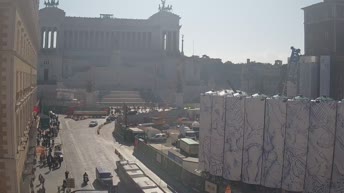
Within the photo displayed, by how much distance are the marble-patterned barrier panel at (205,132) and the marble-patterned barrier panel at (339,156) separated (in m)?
8.58

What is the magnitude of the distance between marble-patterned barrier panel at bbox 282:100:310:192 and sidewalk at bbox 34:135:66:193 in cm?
1482

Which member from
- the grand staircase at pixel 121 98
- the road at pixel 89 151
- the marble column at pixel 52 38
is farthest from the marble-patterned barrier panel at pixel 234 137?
the marble column at pixel 52 38

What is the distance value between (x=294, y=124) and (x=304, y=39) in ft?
103

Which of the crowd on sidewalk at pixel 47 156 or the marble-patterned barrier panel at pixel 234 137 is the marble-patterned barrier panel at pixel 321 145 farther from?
the crowd on sidewalk at pixel 47 156

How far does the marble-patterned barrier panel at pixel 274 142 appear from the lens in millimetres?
25141

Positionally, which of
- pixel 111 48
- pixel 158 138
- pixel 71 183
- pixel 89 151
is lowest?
pixel 89 151

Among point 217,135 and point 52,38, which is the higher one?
point 52,38

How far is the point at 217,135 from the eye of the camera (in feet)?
94.5

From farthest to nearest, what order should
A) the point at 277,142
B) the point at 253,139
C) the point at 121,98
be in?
the point at 121,98 → the point at 253,139 → the point at 277,142

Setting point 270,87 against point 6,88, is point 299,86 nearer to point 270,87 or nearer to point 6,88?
point 6,88

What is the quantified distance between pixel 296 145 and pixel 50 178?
17.9 m

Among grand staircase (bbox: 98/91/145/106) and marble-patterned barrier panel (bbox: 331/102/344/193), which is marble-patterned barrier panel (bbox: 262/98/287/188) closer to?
marble-patterned barrier panel (bbox: 331/102/344/193)

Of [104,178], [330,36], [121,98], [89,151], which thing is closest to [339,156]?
[104,178]

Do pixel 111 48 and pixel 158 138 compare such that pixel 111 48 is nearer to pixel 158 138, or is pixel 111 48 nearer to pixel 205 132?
pixel 158 138
